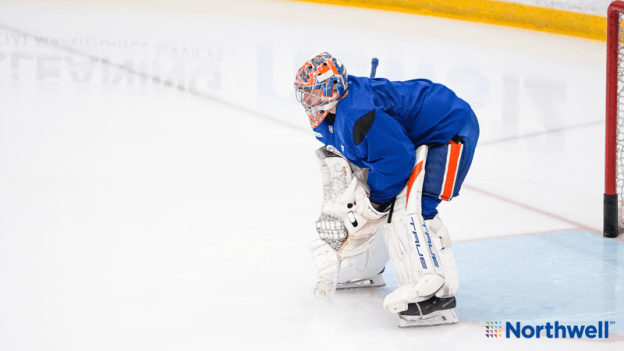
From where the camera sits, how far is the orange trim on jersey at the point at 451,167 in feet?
7.16

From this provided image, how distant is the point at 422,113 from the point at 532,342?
0.74m

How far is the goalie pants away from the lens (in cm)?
218

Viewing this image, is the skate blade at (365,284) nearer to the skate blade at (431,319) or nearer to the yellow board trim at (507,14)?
the skate blade at (431,319)

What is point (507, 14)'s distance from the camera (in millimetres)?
7121

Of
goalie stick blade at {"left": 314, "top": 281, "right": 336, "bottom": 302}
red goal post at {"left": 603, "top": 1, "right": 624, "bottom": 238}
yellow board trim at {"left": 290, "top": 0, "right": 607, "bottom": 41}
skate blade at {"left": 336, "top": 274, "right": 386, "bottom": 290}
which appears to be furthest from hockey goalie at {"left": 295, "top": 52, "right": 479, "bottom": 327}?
yellow board trim at {"left": 290, "top": 0, "right": 607, "bottom": 41}

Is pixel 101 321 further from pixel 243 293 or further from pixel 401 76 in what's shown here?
pixel 401 76

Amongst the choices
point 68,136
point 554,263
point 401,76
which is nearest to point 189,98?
point 68,136

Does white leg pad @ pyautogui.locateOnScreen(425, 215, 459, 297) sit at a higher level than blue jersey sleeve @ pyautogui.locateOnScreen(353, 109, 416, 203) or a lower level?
lower

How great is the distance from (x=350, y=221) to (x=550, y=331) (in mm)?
680

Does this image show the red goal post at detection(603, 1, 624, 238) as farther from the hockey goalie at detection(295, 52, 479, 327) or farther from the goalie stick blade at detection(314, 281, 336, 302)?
the goalie stick blade at detection(314, 281, 336, 302)

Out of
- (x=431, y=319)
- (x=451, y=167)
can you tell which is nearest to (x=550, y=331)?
(x=431, y=319)

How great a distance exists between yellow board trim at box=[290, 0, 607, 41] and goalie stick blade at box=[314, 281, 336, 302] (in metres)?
5.32

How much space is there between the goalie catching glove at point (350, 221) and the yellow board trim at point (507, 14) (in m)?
5.30

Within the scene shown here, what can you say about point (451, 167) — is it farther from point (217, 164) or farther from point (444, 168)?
point (217, 164)
